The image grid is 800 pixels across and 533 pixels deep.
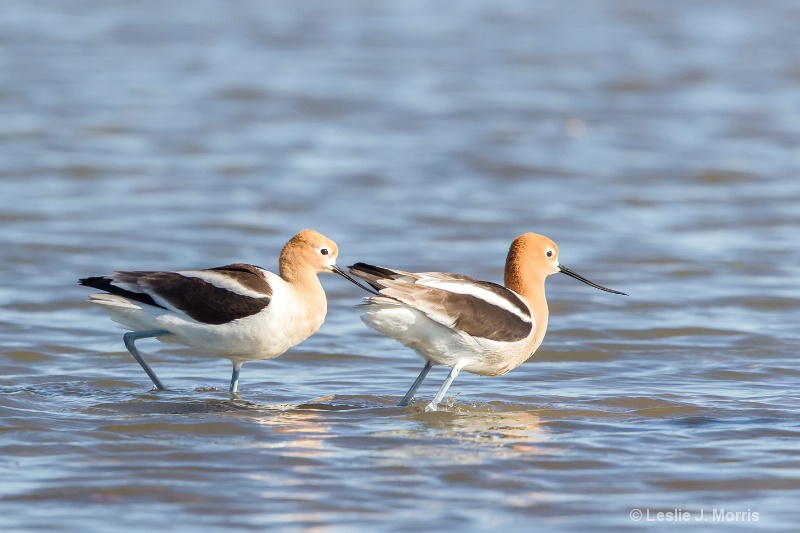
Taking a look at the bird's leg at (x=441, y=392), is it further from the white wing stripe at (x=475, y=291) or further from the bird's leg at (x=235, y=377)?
the bird's leg at (x=235, y=377)

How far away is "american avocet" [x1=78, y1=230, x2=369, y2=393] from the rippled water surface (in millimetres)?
426

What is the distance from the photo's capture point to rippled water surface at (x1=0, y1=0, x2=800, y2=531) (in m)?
6.89

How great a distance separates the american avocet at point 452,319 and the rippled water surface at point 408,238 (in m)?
0.37

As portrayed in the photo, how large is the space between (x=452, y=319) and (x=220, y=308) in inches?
57.8

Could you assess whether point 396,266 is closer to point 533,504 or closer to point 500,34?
point 533,504

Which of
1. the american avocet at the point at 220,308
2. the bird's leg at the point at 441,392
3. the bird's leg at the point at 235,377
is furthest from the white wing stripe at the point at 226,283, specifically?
the bird's leg at the point at 441,392

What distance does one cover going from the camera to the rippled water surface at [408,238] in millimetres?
6887

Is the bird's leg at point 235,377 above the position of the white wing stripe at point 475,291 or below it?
below

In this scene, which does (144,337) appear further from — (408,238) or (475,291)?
(408,238)

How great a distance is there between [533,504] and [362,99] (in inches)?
603

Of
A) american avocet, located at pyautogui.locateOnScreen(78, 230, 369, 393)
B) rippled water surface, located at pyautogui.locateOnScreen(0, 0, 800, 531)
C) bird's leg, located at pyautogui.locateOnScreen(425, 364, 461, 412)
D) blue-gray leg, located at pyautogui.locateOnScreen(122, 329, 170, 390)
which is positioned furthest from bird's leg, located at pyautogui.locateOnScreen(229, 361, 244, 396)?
bird's leg, located at pyautogui.locateOnScreen(425, 364, 461, 412)

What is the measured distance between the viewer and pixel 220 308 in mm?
8438

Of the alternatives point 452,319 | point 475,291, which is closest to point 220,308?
point 452,319

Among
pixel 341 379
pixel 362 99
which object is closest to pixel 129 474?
pixel 341 379
